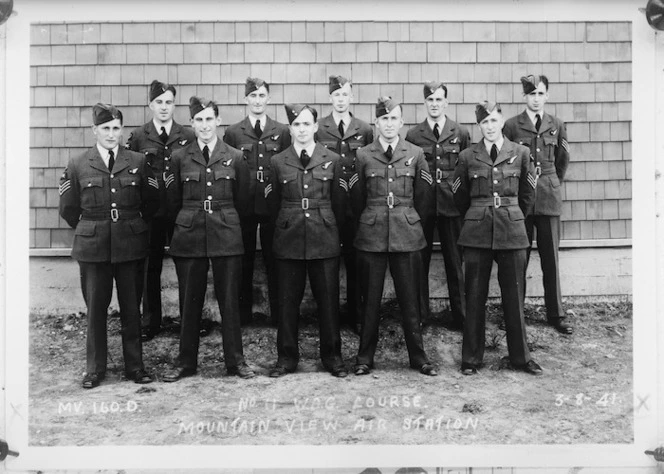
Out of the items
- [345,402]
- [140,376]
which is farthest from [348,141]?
[140,376]

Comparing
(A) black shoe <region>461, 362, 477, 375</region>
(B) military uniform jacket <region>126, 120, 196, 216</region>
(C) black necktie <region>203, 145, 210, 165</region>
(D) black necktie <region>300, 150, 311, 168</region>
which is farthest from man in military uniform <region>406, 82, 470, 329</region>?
(B) military uniform jacket <region>126, 120, 196, 216</region>

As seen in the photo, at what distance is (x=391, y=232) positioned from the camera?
3539 mm

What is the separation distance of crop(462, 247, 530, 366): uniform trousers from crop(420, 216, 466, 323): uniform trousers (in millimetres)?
332

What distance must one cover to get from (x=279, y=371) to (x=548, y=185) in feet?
6.09

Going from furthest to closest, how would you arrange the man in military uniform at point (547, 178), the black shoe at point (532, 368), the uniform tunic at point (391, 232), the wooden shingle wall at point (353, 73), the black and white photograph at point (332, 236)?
1. the man in military uniform at point (547, 178)
2. the uniform tunic at point (391, 232)
3. the black shoe at point (532, 368)
4. the wooden shingle wall at point (353, 73)
5. the black and white photograph at point (332, 236)

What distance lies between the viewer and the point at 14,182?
3.06 m

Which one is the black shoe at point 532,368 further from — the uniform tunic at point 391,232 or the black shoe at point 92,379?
the black shoe at point 92,379

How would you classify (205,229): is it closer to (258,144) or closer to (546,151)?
(258,144)

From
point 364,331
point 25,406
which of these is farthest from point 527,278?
point 25,406

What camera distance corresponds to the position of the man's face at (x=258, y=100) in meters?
3.70

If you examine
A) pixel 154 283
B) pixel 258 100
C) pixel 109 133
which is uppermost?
pixel 258 100

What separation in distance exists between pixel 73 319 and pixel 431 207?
6.61ft

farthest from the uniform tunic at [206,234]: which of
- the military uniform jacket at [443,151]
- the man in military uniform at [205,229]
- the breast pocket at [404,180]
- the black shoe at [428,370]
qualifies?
the military uniform jacket at [443,151]

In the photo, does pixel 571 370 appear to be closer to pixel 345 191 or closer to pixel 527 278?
pixel 527 278
